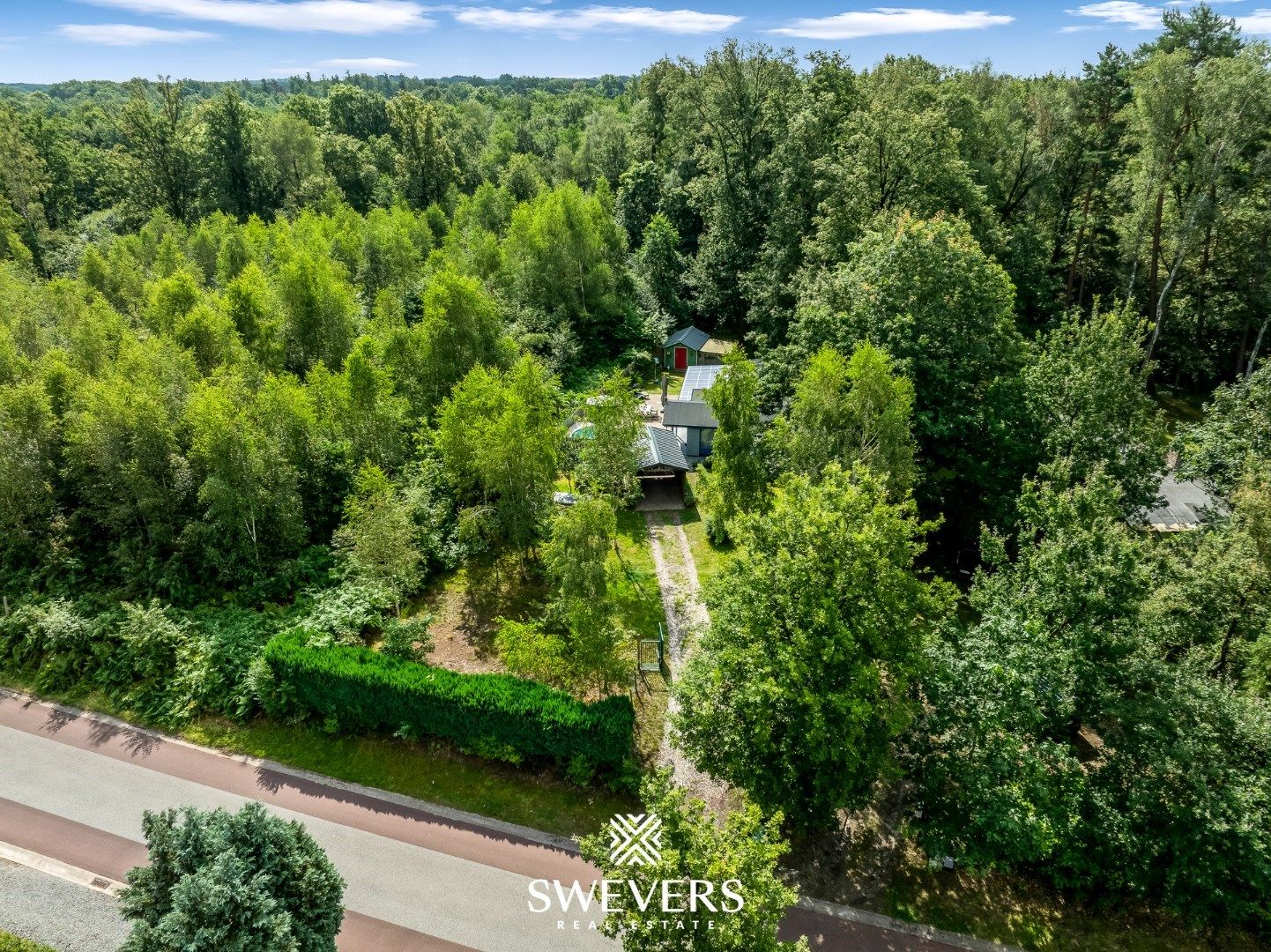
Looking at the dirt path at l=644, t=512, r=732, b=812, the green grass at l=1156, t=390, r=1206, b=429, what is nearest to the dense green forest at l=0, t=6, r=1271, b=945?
the green grass at l=1156, t=390, r=1206, b=429

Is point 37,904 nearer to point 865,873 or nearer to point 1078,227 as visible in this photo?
point 865,873

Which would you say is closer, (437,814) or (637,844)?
(637,844)

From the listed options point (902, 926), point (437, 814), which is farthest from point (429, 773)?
point (902, 926)

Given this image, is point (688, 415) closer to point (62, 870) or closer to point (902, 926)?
point (902, 926)

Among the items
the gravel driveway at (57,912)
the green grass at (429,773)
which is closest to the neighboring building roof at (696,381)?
the green grass at (429,773)

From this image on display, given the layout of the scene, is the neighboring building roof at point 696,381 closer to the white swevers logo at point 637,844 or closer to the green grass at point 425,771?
the green grass at point 425,771

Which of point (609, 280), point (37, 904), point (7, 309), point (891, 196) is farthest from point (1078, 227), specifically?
point (7, 309)
